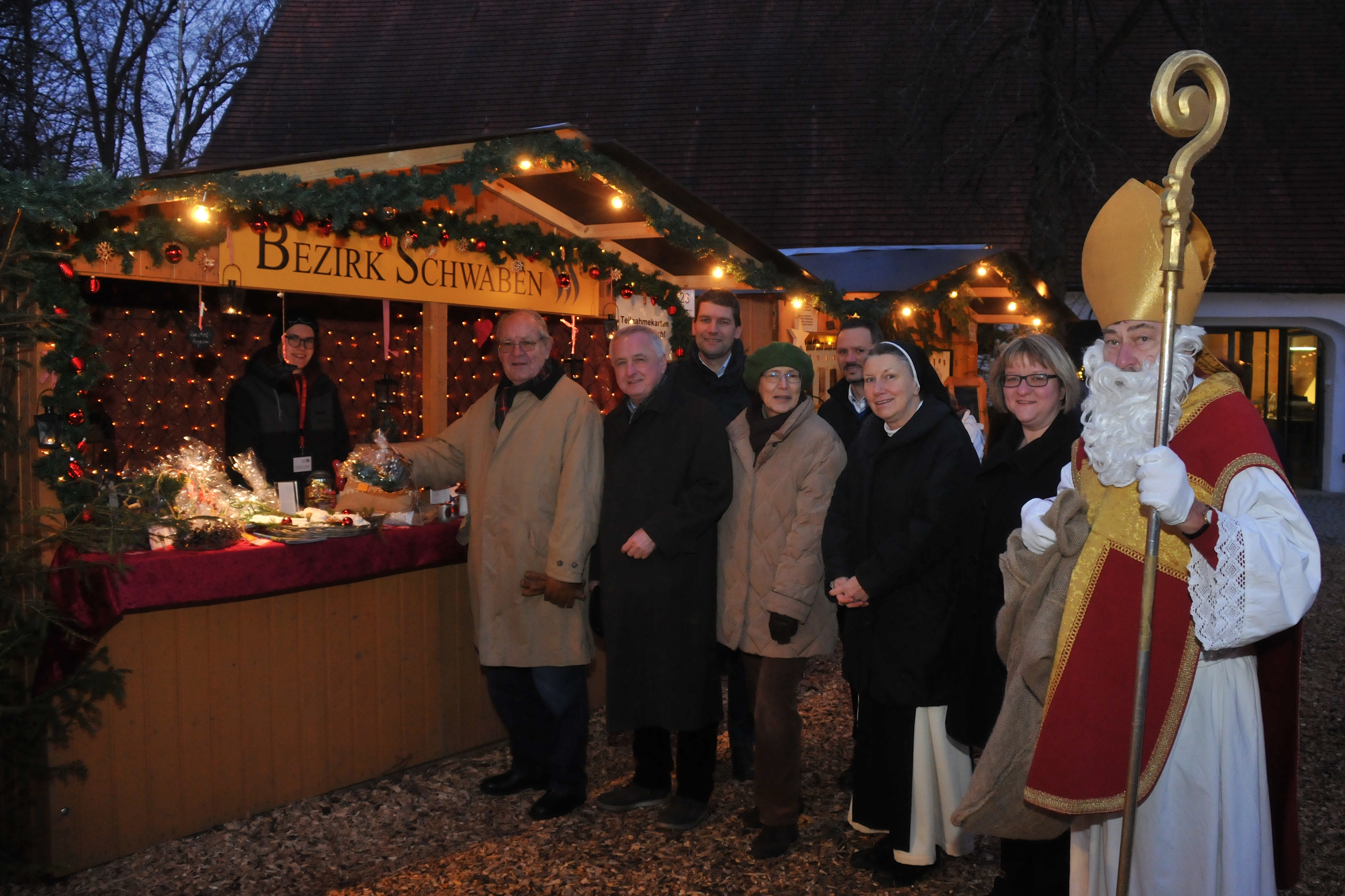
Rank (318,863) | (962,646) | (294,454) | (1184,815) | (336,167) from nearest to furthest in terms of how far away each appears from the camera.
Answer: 1. (1184,815)
2. (962,646)
3. (318,863)
4. (336,167)
5. (294,454)

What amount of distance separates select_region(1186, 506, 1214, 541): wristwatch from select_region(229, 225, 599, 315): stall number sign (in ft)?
14.3

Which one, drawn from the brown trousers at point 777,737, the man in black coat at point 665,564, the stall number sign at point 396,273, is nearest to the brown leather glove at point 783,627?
the brown trousers at point 777,737

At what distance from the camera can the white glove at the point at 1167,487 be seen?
2.24 meters

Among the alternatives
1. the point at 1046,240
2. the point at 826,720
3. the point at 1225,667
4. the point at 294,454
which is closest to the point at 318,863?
the point at 294,454

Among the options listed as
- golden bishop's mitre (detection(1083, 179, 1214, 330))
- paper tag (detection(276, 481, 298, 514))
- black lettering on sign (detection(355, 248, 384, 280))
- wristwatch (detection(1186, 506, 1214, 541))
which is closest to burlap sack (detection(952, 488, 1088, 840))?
wristwatch (detection(1186, 506, 1214, 541))

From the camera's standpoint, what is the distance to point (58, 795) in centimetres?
390

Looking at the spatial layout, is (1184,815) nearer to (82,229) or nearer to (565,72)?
(82,229)

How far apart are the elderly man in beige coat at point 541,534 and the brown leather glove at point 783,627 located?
0.90 metres

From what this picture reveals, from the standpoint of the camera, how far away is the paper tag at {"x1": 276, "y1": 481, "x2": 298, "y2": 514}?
4.91 metres

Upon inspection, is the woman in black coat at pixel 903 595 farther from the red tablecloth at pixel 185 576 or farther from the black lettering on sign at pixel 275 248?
the black lettering on sign at pixel 275 248

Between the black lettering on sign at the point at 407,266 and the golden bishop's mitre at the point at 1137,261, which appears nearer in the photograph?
the golden bishop's mitre at the point at 1137,261

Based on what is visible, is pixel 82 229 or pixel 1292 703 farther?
pixel 82 229

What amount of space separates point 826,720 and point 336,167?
151 inches

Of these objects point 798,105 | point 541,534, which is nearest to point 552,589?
point 541,534
